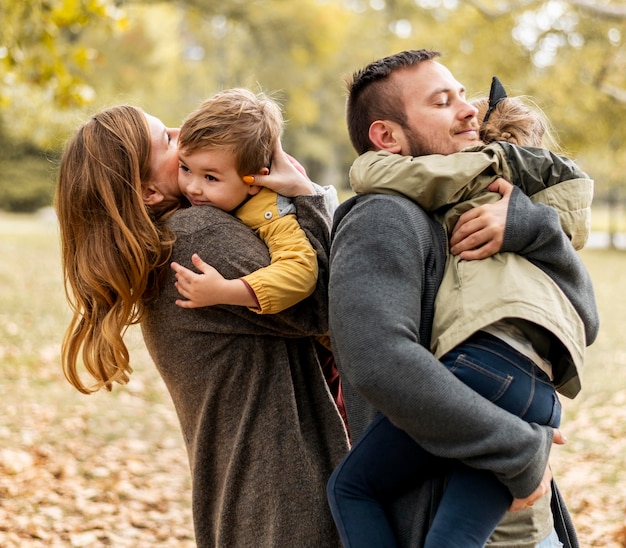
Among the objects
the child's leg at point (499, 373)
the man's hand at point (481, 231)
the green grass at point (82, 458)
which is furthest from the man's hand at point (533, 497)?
the green grass at point (82, 458)

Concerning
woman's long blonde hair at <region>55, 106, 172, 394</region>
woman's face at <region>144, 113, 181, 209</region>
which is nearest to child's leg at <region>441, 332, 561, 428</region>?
woman's long blonde hair at <region>55, 106, 172, 394</region>

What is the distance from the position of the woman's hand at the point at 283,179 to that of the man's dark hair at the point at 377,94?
0.21 meters

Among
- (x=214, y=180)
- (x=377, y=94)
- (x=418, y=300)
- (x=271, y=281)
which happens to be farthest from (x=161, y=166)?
(x=418, y=300)

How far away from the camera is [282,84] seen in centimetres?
2989

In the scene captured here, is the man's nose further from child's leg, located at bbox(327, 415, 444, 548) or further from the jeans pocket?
child's leg, located at bbox(327, 415, 444, 548)

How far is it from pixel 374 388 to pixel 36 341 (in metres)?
8.26

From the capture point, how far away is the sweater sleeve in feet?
5.82

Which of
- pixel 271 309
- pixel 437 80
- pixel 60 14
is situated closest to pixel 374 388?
pixel 271 309

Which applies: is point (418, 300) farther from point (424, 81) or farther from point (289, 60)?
point (289, 60)

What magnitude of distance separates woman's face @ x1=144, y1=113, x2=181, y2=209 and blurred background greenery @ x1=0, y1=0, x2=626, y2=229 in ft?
1.15

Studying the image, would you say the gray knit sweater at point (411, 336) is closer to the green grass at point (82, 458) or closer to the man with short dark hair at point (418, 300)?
the man with short dark hair at point (418, 300)

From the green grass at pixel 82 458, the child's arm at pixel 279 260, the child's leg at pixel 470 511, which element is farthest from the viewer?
the green grass at pixel 82 458

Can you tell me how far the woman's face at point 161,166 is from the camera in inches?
97.2

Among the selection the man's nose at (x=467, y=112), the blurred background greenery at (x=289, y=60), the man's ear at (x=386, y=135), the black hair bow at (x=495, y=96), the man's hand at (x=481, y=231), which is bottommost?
the man's hand at (x=481, y=231)
